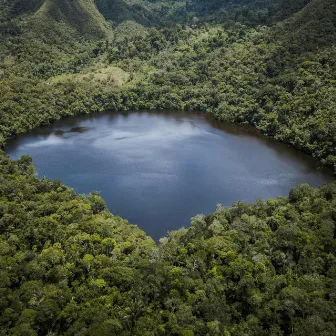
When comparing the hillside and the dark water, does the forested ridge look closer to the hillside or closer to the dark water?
the dark water

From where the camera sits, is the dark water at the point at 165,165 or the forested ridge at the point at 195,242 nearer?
the forested ridge at the point at 195,242

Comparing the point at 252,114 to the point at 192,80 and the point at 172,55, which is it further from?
the point at 172,55

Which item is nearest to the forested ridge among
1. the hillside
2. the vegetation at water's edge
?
the vegetation at water's edge

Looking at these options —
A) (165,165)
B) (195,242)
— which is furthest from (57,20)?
(195,242)

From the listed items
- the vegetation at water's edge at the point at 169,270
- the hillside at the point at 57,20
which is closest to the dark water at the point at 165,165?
the vegetation at water's edge at the point at 169,270

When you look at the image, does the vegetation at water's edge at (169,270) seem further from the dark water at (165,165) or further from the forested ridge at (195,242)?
the dark water at (165,165)

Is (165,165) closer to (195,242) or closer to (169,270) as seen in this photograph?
(195,242)

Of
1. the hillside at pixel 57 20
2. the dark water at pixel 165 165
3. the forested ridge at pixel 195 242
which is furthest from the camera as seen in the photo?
the hillside at pixel 57 20

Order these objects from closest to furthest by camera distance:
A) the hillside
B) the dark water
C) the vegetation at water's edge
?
the vegetation at water's edge, the dark water, the hillside

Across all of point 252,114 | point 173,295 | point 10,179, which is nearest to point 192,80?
point 252,114
